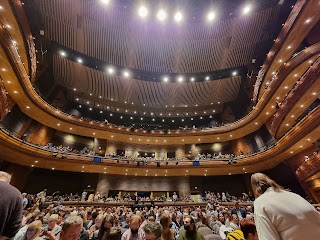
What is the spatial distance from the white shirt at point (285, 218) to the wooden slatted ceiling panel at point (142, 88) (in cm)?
1881

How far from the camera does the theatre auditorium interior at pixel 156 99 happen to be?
10391 mm

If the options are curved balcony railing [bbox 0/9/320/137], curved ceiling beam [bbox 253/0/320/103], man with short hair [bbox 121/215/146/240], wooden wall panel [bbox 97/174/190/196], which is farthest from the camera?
wooden wall panel [bbox 97/174/190/196]

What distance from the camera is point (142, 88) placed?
1998cm

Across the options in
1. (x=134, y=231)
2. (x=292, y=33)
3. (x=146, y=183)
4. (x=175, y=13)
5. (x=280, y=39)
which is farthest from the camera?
(x=146, y=183)

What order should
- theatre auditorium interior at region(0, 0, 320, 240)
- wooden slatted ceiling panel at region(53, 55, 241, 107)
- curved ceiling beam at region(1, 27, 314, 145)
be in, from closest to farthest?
theatre auditorium interior at region(0, 0, 320, 240), curved ceiling beam at region(1, 27, 314, 145), wooden slatted ceiling panel at region(53, 55, 241, 107)

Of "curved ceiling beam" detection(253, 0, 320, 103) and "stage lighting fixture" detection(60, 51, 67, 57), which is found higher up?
"stage lighting fixture" detection(60, 51, 67, 57)

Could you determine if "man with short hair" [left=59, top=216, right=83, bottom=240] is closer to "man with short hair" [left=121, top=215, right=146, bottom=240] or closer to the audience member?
"man with short hair" [left=121, top=215, right=146, bottom=240]

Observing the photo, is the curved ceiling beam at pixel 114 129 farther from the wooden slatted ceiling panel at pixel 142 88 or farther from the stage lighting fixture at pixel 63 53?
the stage lighting fixture at pixel 63 53

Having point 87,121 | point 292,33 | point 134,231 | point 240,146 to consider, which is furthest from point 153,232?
point 240,146

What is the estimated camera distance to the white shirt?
3.54ft

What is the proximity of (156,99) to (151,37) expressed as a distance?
7208mm

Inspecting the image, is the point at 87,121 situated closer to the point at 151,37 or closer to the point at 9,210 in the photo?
the point at 151,37

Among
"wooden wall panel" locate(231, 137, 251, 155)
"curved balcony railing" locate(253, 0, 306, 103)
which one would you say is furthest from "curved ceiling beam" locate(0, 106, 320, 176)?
"curved balcony railing" locate(253, 0, 306, 103)

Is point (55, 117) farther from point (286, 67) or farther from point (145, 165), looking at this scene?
point (286, 67)
